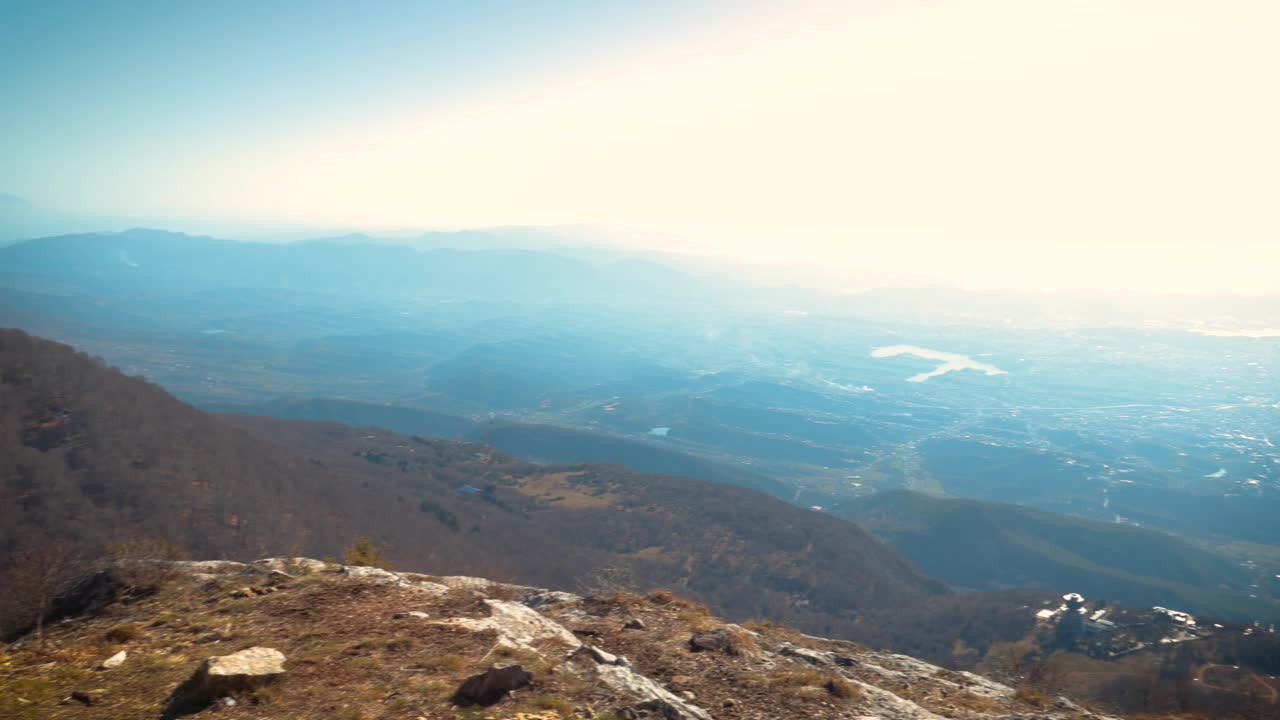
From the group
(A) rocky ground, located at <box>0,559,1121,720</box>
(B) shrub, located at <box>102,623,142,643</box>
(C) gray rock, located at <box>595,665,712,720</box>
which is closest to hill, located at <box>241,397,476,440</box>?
(A) rocky ground, located at <box>0,559,1121,720</box>

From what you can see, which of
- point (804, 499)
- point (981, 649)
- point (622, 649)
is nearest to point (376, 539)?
point (622, 649)

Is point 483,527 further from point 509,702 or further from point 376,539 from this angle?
point 509,702

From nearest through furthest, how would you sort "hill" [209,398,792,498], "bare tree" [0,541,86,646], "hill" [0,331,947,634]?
1. "bare tree" [0,541,86,646]
2. "hill" [0,331,947,634]
3. "hill" [209,398,792,498]

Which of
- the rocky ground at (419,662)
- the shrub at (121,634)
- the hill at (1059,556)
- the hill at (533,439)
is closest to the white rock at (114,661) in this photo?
the rocky ground at (419,662)

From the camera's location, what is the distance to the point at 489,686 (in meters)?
9.65

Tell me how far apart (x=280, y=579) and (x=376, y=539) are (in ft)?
162

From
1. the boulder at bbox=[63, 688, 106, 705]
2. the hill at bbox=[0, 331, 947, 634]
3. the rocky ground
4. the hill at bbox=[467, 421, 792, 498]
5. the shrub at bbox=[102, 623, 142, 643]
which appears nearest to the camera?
the boulder at bbox=[63, 688, 106, 705]

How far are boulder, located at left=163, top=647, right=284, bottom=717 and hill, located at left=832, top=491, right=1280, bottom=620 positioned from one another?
11987 cm

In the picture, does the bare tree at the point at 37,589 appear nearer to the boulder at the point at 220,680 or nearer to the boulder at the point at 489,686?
the boulder at the point at 220,680

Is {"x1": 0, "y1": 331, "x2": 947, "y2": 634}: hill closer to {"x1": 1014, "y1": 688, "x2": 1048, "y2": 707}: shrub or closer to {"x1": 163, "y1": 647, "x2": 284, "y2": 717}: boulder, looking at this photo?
{"x1": 163, "y1": 647, "x2": 284, "y2": 717}: boulder

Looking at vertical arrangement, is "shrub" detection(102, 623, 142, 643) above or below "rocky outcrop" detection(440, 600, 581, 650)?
above

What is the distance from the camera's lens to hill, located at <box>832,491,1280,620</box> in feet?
298

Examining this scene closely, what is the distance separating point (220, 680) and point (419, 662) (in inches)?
128

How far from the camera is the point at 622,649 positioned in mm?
13438
